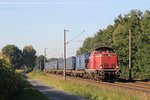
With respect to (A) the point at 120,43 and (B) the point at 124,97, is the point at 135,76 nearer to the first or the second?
(A) the point at 120,43

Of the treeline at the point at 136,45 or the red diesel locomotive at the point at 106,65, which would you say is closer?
the red diesel locomotive at the point at 106,65

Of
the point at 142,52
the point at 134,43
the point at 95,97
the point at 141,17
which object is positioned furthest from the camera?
the point at 141,17

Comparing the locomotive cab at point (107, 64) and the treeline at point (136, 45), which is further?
the treeline at point (136, 45)

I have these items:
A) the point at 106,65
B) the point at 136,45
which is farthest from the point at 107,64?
the point at 136,45

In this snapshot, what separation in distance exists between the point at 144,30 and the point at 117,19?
16788 mm

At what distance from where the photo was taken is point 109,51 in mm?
47250

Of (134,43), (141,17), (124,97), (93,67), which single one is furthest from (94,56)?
(141,17)

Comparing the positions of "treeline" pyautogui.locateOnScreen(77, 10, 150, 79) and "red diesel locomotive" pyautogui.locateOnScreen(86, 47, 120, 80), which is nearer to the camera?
"red diesel locomotive" pyautogui.locateOnScreen(86, 47, 120, 80)

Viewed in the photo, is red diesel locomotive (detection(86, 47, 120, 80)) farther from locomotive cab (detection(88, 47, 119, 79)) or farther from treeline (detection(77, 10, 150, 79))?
treeline (detection(77, 10, 150, 79))

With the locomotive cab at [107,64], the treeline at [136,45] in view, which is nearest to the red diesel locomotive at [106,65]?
the locomotive cab at [107,64]

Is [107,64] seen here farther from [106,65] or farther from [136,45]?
[136,45]

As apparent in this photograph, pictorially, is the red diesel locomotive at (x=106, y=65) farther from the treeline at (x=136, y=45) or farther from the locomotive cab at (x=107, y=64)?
the treeline at (x=136, y=45)

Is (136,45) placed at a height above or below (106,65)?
above

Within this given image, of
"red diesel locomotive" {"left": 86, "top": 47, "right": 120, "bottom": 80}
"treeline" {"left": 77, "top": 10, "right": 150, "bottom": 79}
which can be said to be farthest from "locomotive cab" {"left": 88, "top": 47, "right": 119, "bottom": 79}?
"treeline" {"left": 77, "top": 10, "right": 150, "bottom": 79}
